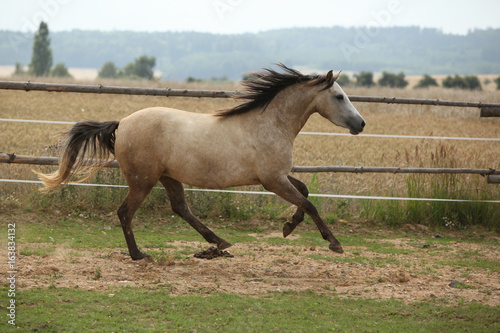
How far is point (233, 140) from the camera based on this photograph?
15.9 ft

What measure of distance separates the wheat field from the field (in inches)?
1.7

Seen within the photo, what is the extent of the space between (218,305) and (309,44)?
636 ft

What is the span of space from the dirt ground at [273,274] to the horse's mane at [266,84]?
1547mm

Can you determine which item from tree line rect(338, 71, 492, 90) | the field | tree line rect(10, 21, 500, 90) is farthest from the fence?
tree line rect(10, 21, 500, 90)

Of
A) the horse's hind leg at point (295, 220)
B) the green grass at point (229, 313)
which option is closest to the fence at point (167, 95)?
the horse's hind leg at point (295, 220)

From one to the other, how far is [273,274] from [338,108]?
1709 millimetres

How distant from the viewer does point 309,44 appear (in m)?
191

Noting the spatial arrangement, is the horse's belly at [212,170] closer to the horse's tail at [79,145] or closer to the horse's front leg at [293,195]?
the horse's front leg at [293,195]

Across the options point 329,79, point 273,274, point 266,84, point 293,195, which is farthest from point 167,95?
→ point 273,274

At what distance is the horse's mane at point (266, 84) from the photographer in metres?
5.01

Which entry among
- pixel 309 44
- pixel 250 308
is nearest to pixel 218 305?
pixel 250 308

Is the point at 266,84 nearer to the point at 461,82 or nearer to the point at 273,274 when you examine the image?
the point at 273,274

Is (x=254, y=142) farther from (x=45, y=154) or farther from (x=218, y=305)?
(x=45, y=154)

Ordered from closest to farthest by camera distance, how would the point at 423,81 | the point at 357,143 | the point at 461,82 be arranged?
the point at 357,143 → the point at 461,82 → the point at 423,81
